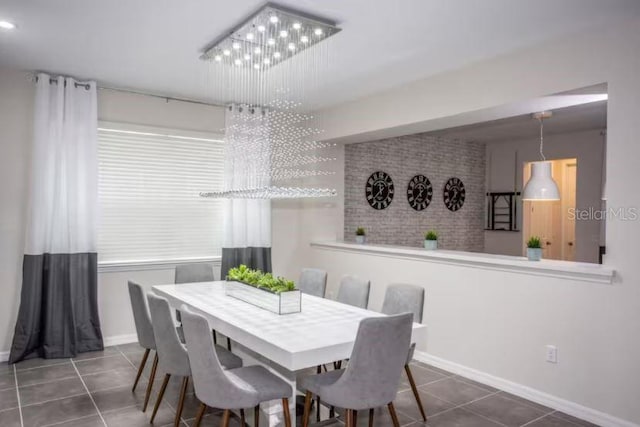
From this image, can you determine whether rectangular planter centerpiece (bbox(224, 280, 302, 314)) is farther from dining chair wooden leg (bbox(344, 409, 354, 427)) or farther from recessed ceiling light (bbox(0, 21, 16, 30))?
recessed ceiling light (bbox(0, 21, 16, 30))

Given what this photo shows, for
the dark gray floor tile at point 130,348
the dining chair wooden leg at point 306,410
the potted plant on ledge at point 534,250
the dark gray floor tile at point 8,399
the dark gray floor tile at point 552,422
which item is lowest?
the dark gray floor tile at point 130,348

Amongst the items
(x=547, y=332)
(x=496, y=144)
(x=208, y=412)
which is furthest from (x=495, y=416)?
(x=496, y=144)

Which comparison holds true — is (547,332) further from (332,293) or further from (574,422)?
(332,293)

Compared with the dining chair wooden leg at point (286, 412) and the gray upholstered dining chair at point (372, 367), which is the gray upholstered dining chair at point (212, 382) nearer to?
the dining chair wooden leg at point (286, 412)

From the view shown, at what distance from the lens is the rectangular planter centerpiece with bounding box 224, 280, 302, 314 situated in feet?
10.1

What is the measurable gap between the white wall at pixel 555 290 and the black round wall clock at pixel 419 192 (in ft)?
8.10

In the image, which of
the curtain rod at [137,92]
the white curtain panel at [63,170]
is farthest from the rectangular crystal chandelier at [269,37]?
the white curtain panel at [63,170]

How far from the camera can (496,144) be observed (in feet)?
25.2

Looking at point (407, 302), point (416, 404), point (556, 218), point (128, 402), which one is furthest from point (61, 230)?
point (556, 218)

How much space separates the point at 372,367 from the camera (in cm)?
229

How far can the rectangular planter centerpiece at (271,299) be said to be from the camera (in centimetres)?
309

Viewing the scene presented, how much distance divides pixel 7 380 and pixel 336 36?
12.2 ft

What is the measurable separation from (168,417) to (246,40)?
8.58 feet

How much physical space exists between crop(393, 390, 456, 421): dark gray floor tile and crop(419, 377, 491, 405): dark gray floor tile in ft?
0.24
